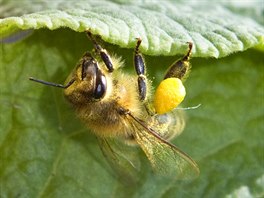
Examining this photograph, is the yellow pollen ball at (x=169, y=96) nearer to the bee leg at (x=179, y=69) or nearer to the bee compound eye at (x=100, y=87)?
the bee leg at (x=179, y=69)

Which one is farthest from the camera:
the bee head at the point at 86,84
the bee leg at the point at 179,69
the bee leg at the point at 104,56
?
the bee leg at the point at 179,69

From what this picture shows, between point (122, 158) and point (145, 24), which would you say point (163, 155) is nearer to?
point (122, 158)

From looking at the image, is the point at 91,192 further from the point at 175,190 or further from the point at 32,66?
the point at 32,66

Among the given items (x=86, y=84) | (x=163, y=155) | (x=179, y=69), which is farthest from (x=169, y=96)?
(x=86, y=84)

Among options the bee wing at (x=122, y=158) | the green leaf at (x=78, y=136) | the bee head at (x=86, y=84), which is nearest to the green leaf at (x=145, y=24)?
the green leaf at (x=78, y=136)

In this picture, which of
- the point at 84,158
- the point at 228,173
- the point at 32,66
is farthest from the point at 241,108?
the point at 32,66

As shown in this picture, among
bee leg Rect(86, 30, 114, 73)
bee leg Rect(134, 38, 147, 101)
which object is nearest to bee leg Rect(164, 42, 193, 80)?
bee leg Rect(134, 38, 147, 101)
